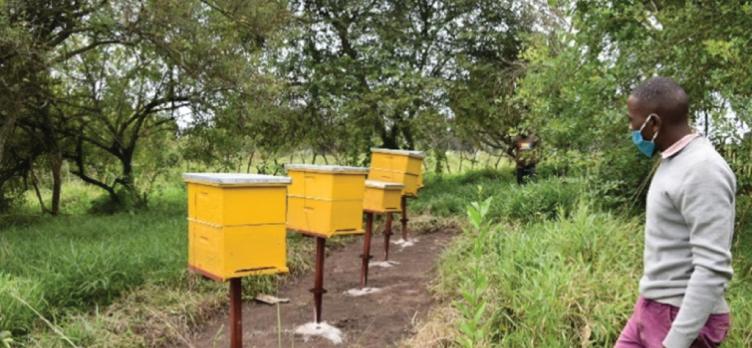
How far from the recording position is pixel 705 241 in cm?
200

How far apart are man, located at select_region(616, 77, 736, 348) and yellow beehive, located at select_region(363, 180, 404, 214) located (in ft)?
15.7

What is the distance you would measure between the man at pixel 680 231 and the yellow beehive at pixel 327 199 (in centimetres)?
313

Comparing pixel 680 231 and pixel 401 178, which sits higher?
pixel 680 231

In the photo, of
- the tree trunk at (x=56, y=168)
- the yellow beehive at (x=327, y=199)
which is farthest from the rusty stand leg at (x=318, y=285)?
the tree trunk at (x=56, y=168)

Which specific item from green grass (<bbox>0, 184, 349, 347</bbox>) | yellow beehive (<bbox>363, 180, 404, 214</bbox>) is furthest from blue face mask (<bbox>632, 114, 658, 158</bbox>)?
yellow beehive (<bbox>363, 180, 404, 214</bbox>)

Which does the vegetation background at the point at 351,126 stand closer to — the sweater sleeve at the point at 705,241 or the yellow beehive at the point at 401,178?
the sweater sleeve at the point at 705,241

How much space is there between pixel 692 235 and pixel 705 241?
56 mm

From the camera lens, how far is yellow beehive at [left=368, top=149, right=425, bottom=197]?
828cm

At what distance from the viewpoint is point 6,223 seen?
929cm

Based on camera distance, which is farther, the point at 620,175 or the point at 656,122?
the point at 620,175

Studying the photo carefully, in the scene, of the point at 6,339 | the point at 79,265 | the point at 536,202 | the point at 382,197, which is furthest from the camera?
the point at 536,202

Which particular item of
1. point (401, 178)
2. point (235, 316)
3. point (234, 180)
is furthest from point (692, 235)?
point (401, 178)

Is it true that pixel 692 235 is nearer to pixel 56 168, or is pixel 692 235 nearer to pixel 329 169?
pixel 329 169

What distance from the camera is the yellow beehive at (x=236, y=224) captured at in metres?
3.71
